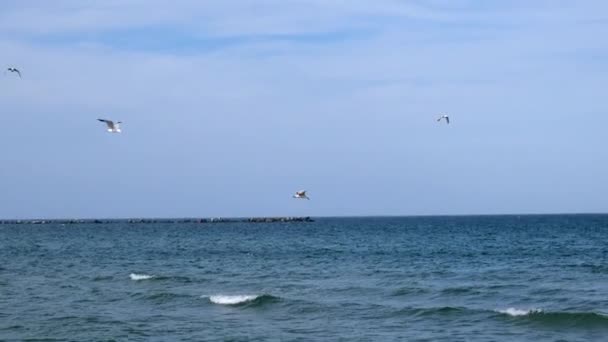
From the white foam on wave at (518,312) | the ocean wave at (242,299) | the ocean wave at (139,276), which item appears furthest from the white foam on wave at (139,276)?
the white foam on wave at (518,312)

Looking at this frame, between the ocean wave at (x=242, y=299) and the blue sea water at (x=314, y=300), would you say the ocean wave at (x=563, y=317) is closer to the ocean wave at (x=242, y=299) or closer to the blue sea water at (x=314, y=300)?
the blue sea water at (x=314, y=300)

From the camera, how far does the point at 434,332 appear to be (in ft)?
81.5

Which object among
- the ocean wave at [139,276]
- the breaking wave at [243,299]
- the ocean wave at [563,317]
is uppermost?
the ocean wave at [139,276]

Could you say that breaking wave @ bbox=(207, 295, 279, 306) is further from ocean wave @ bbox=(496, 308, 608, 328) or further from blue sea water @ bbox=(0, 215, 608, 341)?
ocean wave @ bbox=(496, 308, 608, 328)

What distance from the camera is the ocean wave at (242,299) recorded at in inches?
1243

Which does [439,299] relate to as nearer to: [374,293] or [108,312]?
[374,293]

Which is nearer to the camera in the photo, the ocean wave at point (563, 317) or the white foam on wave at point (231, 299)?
the ocean wave at point (563, 317)

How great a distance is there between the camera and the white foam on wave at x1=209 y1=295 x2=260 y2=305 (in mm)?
31844

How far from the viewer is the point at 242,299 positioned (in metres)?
32.4

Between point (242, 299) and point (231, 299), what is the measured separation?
449 mm

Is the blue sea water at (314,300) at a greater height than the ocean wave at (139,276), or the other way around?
the ocean wave at (139,276)

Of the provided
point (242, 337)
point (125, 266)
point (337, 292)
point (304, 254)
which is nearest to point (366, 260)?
point (304, 254)

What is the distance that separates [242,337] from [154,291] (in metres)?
A: 12.0

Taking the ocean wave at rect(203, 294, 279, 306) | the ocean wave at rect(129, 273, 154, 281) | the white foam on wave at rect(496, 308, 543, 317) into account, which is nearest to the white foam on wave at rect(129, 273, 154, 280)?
the ocean wave at rect(129, 273, 154, 281)
